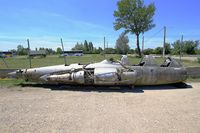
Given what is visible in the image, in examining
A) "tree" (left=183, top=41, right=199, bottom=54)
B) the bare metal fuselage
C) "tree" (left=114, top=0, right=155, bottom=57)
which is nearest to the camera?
the bare metal fuselage

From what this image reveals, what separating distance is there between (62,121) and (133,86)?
14.2ft

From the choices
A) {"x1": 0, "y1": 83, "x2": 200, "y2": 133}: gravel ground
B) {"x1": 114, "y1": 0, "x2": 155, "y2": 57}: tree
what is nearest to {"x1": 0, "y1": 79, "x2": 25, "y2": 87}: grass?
{"x1": 0, "y1": 83, "x2": 200, "y2": 133}: gravel ground

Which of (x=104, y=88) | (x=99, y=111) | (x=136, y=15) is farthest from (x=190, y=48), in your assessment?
(x=99, y=111)

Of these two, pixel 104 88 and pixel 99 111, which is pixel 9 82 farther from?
pixel 99 111

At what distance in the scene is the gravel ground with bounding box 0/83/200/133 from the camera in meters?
3.93

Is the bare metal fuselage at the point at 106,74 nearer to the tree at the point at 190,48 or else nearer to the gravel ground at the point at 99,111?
the gravel ground at the point at 99,111

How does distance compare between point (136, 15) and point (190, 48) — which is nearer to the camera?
point (136, 15)

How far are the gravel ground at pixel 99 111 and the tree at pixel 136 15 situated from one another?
33422mm

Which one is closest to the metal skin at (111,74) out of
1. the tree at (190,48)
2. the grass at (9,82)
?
the grass at (9,82)

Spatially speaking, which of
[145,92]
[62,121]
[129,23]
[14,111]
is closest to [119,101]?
[145,92]

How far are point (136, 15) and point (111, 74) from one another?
112ft

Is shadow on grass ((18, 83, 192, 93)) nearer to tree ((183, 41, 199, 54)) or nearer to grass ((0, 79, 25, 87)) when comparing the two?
grass ((0, 79, 25, 87))

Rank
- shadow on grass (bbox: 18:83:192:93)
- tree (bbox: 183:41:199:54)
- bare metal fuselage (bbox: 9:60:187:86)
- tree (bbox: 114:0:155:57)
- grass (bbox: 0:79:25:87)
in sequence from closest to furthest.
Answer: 1. bare metal fuselage (bbox: 9:60:187:86)
2. shadow on grass (bbox: 18:83:192:93)
3. grass (bbox: 0:79:25:87)
4. tree (bbox: 114:0:155:57)
5. tree (bbox: 183:41:199:54)

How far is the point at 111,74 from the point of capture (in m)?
7.31
